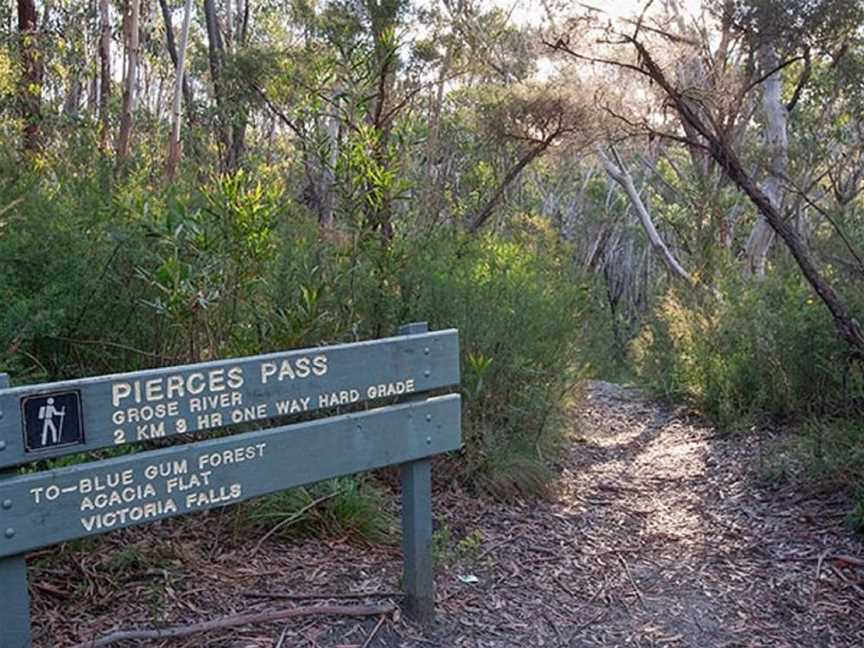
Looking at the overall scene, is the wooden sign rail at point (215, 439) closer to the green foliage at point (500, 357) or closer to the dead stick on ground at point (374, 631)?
the dead stick on ground at point (374, 631)

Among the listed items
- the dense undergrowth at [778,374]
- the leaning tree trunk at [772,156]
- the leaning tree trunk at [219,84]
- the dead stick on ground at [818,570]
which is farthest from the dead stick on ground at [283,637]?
the leaning tree trunk at [772,156]

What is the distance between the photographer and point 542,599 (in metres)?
4.11

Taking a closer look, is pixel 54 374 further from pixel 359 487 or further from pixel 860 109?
pixel 860 109

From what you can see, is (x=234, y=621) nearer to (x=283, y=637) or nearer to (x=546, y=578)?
(x=283, y=637)

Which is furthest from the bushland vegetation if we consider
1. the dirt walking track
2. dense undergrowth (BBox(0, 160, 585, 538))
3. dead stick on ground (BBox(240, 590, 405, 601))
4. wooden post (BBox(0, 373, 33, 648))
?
wooden post (BBox(0, 373, 33, 648))

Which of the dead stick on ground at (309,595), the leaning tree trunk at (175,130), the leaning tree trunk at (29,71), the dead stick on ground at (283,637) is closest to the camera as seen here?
the dead stick on ground at (283,637)

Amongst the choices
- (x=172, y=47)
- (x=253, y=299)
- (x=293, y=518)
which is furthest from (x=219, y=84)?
(x=293, y=518)

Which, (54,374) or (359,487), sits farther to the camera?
(359,487)

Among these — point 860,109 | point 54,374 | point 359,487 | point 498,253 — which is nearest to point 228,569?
point 359,487

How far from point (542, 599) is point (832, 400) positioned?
11.5 ft

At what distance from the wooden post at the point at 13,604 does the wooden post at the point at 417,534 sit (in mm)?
1424

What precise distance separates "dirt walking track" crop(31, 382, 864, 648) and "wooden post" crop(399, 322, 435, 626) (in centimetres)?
13

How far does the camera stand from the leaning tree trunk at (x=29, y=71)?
949 centimetres

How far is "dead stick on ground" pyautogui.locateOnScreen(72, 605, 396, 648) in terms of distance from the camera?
3113 millimetres
